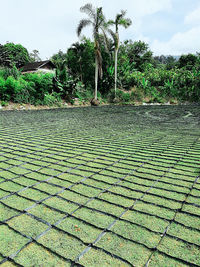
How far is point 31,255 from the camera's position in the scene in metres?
1.20

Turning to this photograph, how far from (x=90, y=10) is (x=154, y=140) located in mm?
11832

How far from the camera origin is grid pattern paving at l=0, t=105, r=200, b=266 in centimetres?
121

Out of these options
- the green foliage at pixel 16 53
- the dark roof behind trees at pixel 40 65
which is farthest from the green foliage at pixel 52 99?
the green foliage at pixel 16 53

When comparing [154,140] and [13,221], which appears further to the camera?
[154,140]

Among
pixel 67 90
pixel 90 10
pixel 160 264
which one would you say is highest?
pixel 90 10

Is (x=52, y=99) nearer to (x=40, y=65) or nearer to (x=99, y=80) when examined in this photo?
(x=99, y=80)

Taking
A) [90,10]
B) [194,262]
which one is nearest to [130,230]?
[194,262]

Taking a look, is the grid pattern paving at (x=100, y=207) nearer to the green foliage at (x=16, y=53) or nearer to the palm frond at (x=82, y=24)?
the palm frond at (x=82, y=24)

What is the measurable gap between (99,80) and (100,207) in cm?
1628

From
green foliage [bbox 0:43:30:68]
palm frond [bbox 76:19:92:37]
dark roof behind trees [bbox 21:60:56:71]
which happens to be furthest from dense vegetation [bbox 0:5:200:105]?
green foliage [bbox 0:43:30:68]

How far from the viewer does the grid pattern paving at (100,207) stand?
1.21 m

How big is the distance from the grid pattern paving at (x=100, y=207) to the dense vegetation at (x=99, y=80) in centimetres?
954

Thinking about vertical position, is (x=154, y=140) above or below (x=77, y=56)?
below

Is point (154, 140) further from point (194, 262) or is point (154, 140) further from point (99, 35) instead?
point (99, 35)
